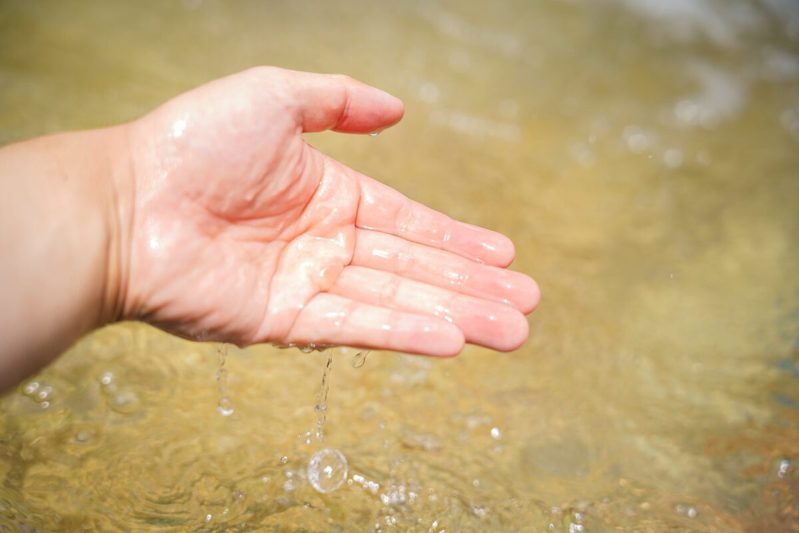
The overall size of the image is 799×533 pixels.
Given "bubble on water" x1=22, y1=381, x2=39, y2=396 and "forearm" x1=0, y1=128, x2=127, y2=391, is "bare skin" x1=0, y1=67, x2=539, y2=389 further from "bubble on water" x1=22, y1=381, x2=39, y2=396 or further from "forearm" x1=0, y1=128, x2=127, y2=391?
"bubble on water" x1=22, y1=381, x2=39, y2=396

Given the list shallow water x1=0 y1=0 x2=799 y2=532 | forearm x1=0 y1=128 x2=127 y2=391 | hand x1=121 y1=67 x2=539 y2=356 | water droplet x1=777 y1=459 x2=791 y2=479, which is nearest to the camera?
forearm x1=0 y1=128 x2=127 y2=391

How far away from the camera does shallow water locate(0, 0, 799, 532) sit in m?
2.33

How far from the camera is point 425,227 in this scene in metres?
2.25

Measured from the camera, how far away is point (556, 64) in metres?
4.91

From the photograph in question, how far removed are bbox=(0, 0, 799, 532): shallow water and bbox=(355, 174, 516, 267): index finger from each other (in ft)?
2.49

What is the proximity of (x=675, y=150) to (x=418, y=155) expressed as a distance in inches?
66.3

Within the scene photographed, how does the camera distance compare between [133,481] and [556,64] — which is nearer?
[133,481]

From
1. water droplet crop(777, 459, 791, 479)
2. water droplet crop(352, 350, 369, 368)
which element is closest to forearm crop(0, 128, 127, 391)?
water droplet crop(352, 350, 369, 368)

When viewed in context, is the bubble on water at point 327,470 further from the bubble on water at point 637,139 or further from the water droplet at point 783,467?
the bubble on water at point 637,139

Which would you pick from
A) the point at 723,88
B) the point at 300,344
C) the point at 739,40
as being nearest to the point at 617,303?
the point at 300,344

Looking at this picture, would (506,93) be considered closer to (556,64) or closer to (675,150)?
(556,64)

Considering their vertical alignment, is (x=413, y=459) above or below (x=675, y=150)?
below

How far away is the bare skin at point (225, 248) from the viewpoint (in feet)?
6.04

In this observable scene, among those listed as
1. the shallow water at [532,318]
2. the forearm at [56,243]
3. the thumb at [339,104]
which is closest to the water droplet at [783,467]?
the shallow water at [532,318]
